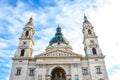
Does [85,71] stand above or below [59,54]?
below

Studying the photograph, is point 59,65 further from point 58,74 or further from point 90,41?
point 90,41

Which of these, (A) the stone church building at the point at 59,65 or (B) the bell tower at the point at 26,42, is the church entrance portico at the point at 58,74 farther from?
(B) the bell tower at the point at 26,42

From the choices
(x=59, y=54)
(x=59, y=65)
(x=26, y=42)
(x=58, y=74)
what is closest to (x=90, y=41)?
(x=59, y=54)

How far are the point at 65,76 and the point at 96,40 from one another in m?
11.1

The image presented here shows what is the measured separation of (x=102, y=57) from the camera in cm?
3052

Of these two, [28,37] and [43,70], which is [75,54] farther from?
[28,37]

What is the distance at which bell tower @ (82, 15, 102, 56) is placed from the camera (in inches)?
1255

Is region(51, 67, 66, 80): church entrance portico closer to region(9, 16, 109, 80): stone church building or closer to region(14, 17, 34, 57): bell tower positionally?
region(9, 16, 109, 80): stone church building

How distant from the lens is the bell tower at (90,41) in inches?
1255

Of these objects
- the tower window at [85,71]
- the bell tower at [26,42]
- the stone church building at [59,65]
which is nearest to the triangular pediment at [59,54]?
the stone church building at [59,65]

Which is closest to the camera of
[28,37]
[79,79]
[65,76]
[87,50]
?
[79,79]

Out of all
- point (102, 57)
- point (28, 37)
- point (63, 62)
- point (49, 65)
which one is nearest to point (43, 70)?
point (49, 65)

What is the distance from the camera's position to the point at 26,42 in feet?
111

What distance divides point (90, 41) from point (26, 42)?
14968 mm
